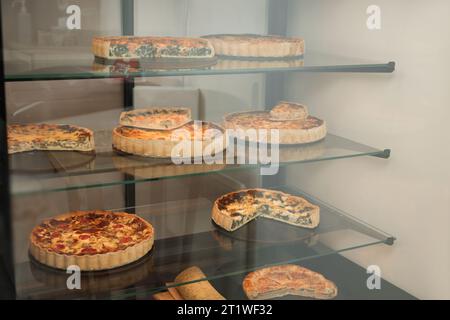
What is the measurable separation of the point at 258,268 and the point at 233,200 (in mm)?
253

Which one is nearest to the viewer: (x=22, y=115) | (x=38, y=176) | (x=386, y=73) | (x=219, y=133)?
(x=38, y=176)

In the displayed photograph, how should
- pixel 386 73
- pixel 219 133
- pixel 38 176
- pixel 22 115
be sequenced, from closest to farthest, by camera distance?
pixel 38 176 → pixel 22 115 → pixel 219 133 → pixel 386 73

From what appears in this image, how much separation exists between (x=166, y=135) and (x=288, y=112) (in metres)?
0.45

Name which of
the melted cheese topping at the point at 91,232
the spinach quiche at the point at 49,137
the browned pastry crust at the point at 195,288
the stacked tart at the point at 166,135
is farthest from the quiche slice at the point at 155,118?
the browned pastry crust at the point at 195,288

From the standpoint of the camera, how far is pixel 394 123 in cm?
176

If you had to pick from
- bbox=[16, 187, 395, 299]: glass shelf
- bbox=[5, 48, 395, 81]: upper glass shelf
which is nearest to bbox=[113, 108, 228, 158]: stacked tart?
bbox=[5, 48, 395, 81]: upper glass shelf

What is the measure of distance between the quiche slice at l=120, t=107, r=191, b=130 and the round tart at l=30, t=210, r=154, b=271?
302 mm

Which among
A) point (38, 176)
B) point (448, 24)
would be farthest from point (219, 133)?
point (448, 24)

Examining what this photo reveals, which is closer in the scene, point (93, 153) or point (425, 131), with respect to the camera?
point (93, 153)

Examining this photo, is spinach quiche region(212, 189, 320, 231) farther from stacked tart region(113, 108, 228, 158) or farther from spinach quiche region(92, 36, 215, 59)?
spinach quiche region(92, 36, 215, 59)

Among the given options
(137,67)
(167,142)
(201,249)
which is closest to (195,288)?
(201,249)

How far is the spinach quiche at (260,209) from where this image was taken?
1752 millimetres

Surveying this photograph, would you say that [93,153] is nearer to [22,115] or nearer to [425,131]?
[22,115]
